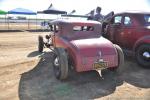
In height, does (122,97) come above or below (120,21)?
below

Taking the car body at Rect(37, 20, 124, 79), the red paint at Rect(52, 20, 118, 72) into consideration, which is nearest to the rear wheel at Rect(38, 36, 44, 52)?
the red paint at Rect(52, 20, 118, 72)

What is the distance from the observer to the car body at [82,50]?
24.3ft

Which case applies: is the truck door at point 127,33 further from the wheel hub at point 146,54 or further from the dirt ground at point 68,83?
the wheel hub at point 146,54

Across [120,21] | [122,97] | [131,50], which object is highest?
[120,21]

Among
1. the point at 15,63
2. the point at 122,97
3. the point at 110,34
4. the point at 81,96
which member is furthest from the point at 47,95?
the point at 110,34

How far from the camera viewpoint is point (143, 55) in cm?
913

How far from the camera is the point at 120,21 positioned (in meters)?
10.3

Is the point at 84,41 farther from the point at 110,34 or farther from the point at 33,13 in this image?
the point at 33,13

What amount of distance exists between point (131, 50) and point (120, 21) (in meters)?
1.20

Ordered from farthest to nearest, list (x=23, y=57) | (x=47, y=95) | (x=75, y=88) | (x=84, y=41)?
1. (x=23, y=57)
2. (x=84, y=41)
3. (x=75, y=88)
4. (x=47, y=95)

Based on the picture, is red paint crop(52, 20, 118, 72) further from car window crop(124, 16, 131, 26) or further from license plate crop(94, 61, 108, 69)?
car window crop(124, 16, 131, 26)

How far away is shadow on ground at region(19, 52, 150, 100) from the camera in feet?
21.6

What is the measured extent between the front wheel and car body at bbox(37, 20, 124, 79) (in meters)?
1.19

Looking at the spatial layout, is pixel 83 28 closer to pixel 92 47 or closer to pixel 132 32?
pixel 92 47
